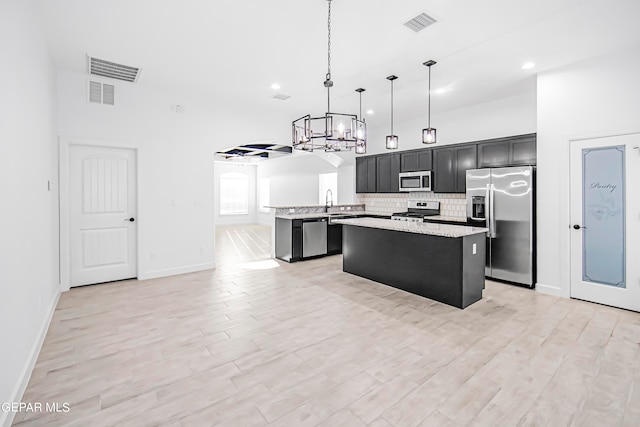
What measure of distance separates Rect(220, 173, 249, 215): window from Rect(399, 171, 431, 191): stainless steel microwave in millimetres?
9006

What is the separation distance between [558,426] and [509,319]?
5.71 feet

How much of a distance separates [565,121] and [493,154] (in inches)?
48.7

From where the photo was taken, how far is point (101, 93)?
471cm

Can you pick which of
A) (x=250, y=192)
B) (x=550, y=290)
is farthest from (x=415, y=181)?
(x=250, y=192)

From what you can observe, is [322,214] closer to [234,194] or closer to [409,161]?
[409,161]

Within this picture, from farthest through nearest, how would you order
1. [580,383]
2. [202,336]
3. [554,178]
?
[554,178] → [202,336] → [580,383]

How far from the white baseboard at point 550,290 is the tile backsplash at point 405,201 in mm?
1975

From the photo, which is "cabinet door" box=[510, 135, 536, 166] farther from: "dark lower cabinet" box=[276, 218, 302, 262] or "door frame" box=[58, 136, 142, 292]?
"door frame" box=[58, 136, 142, 292]

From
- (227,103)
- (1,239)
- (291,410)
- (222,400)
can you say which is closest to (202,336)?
(222,400)

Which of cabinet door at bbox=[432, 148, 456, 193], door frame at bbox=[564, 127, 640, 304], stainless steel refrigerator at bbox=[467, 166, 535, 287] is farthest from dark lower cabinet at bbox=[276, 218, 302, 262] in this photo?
door frame at bbox=[564, 127, 640, 304]

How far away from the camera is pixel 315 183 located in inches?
443

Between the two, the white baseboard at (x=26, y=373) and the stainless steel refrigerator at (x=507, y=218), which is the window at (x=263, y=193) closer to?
the stainless steel refrigerator at (x=507, y=218)

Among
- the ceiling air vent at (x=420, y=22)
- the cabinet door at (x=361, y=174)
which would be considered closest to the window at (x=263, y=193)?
the cabinet door at (x=361, y=174)

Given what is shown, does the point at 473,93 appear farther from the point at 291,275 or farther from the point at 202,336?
the point at 202,336
